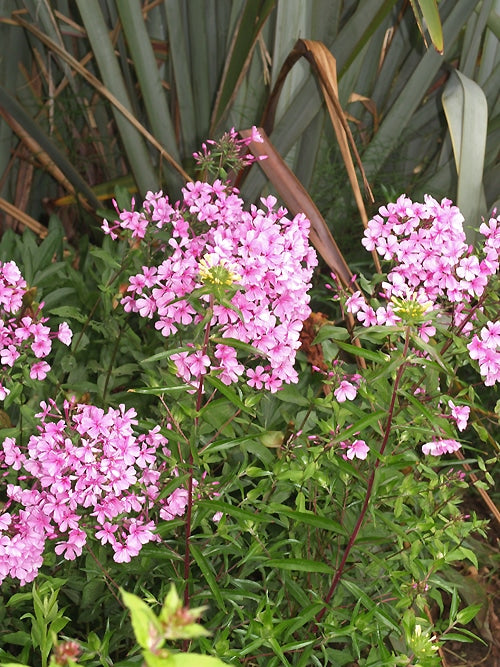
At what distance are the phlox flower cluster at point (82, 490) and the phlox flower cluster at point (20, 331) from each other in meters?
0.11

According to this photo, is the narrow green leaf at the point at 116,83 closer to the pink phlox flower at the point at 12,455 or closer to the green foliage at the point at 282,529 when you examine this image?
the green foliage at the point at 282,529

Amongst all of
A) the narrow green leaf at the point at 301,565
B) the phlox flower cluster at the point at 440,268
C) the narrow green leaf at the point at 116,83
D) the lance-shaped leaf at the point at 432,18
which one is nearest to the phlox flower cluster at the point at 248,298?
the phlox flower cluster at the point at 440,268

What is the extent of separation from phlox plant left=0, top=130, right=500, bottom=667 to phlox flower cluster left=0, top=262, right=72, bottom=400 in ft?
0.10

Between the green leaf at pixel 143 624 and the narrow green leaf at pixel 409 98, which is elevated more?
the green leaf at pixel 143 624

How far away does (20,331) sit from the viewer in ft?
3.64

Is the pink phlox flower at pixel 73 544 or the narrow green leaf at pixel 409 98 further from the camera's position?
the narrow green leaf at pixel 409 98

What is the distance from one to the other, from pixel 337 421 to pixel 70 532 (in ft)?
1.17

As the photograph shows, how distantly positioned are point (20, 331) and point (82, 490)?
0.25m

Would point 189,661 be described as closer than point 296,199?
Yes

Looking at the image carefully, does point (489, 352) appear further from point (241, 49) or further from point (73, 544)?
point (241, 49)

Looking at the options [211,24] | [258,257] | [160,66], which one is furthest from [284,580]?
[160,66]

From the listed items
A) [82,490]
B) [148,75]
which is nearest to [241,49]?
[148,75]

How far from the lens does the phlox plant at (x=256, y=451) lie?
0.96 m

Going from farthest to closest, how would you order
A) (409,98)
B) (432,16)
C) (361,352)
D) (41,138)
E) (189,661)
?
(409,98), (41,138), (432,16), (361,352), (189,661)
